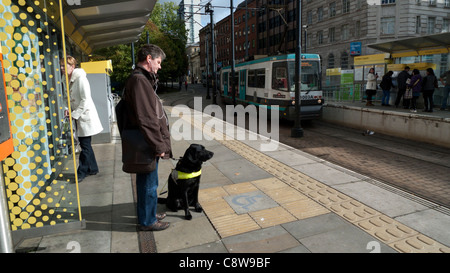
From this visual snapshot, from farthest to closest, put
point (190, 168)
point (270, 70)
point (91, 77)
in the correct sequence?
point (270, 70)
point (91, 77)
point (190, 168)

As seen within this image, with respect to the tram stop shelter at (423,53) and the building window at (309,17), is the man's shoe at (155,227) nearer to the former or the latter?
the tram stop shelter at (423,53)

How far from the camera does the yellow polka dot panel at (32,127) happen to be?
319 centimetres

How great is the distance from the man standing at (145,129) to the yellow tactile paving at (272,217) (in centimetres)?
133

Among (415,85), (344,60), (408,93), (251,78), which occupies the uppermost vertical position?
(344,60)

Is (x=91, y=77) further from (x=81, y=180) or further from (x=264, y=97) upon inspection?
(x=264, y=97)

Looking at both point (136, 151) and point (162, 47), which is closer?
point (136, 151)

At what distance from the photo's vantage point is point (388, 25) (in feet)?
111

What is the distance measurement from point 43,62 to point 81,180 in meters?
2.09

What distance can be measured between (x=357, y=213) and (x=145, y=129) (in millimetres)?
2871

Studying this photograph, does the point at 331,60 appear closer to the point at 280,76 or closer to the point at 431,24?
the point at 431,24

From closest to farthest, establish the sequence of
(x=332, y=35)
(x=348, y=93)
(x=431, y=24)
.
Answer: (x=348, y=93) → (x=431, y=24) → (x=332, y=35)

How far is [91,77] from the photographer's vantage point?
8.35 meters

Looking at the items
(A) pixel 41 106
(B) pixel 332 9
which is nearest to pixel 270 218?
(A) pixel 41 106

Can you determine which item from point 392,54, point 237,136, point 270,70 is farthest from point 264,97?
point 392,54
